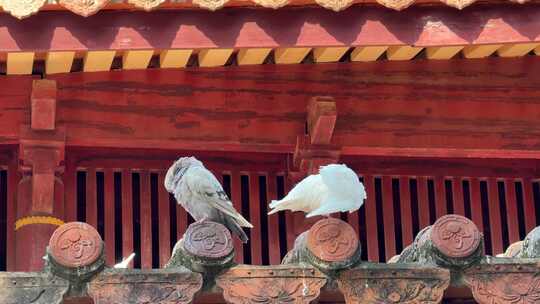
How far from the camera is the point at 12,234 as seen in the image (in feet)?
39.3

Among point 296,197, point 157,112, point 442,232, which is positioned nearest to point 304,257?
point 442,232

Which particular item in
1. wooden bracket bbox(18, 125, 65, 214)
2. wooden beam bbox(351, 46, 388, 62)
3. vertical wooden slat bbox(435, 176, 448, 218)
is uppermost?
wooden beam bbox(351, 46, 388, 62)

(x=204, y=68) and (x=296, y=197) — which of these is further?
(x=204, y=68)

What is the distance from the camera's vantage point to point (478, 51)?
12.0 meters

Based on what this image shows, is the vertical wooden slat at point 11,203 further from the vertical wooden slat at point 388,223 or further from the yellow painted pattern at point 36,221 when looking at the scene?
the vertical wooden slat at point 388,223

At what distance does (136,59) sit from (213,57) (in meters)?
0.50

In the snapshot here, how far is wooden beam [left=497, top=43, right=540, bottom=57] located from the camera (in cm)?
1154

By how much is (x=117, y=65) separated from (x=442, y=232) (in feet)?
12.4

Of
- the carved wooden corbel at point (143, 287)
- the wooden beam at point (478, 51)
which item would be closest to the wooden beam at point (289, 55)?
the wooden beam at point (478, 51)

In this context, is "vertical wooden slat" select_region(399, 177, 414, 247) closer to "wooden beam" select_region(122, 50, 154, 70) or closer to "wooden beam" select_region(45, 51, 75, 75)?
"wooden beam" select_region(122, 50, 154, 70)

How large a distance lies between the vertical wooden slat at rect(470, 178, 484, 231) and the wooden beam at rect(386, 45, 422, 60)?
1167 millimetres

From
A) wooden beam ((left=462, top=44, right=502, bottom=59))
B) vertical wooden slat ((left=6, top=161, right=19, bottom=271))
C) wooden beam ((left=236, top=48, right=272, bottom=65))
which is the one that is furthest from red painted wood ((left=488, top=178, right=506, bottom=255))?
vertical wooden slat ((left=6, top=161, right=19, bottom=271))

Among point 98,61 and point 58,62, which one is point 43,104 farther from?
point 98,61

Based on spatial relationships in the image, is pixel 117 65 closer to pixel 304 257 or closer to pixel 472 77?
pixel 472 77
